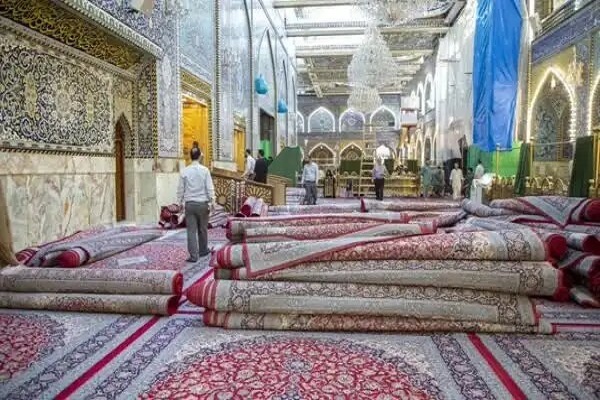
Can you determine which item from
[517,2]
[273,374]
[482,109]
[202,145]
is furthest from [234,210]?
[517,2]

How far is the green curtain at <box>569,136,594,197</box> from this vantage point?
16.7 feet

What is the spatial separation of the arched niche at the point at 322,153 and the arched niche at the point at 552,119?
19.4m

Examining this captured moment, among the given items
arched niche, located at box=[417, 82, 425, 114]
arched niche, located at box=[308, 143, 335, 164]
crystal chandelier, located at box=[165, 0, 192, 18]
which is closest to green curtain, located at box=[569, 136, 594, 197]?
crystal chandelier, located at box=[165, 0, 192, 18]

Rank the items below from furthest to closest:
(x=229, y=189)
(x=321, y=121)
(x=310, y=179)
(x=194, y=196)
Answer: (x=321, y=121) → (x=310, y=179) → (x=229, y=189) → (x=194, y=196)

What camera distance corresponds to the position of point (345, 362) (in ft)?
6.54

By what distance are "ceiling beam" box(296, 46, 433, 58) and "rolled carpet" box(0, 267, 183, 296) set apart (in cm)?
1613

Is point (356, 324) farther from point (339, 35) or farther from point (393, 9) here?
point (339, 35)

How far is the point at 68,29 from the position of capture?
4.88 meters

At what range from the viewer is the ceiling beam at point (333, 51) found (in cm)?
1794

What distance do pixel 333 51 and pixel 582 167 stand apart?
14.4m

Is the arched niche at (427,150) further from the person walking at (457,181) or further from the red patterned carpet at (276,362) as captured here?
the red patterned carpet at (276,362)

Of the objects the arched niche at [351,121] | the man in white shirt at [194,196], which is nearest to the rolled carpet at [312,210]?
the man in white shirt at [194,196]

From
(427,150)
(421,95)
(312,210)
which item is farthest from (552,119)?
(421,95)

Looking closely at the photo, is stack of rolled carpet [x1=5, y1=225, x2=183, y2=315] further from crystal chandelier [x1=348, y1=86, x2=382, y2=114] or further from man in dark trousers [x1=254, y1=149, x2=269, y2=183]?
crystal chandelier [x1=348, y1=86, x2=382, y2=114]
